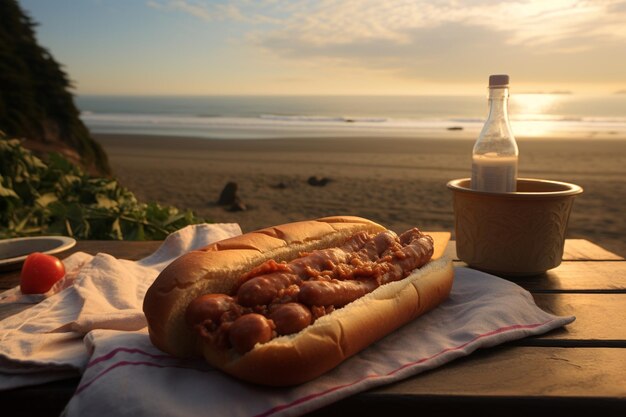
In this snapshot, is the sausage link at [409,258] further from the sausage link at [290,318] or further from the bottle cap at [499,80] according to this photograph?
the bottle cap at [499,80]

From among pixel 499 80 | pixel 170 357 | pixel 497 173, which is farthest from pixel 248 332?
pixel 499 80

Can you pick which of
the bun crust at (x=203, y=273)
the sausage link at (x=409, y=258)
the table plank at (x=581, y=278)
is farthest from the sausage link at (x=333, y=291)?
the table plank at (x=581, y=278)

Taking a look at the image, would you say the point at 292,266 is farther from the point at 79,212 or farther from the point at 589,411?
the point at 79,212

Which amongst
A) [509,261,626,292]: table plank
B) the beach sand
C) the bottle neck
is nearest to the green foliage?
the beach sand

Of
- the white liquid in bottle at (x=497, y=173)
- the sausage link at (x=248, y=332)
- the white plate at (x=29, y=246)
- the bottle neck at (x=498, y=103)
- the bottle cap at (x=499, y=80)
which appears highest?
the bottle cap at (x=499, y=80)

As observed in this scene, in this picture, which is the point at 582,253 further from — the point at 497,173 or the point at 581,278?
the point at 497,173

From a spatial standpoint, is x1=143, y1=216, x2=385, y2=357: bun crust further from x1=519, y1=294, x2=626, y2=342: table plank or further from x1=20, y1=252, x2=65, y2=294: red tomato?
x1=519, y1=294, x2=626, y2=342: table plank
